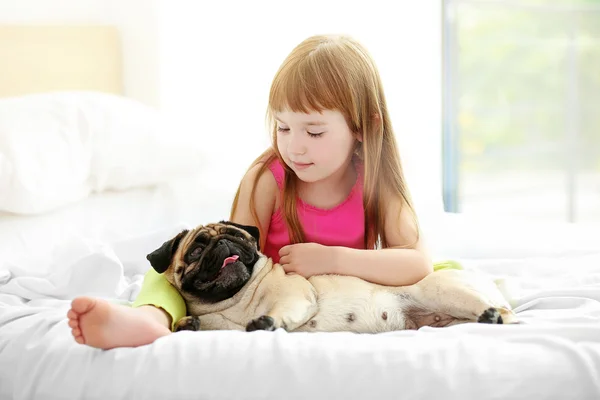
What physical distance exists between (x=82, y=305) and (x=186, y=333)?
0.54ft

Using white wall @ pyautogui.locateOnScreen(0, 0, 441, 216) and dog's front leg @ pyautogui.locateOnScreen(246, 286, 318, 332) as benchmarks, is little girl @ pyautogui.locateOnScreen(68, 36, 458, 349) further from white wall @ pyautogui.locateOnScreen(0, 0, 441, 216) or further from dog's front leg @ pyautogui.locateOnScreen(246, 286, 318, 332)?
white wall @ pyautogui.locateOnScreen(0, 0, 441, 216)

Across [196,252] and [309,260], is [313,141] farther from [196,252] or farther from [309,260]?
[196,252]

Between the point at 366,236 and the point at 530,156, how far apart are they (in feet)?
16.5

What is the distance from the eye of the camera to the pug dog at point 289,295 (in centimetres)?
124

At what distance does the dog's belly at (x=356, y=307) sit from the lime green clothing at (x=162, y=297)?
21 centimetres

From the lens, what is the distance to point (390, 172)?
1562mm

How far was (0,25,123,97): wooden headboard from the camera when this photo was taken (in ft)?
8.77

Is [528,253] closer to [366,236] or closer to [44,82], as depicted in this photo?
[366,236]

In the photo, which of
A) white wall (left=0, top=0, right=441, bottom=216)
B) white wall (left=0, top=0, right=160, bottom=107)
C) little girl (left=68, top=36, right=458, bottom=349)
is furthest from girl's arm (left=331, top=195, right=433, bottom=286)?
white wall (left=0, top=0, right=160, bottom=107)

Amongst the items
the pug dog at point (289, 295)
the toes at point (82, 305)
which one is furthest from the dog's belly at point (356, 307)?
the toes at point (82, 305)

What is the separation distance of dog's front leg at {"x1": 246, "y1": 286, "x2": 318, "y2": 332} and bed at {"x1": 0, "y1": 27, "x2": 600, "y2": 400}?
0.06 metres

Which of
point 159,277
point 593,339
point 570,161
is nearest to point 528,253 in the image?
point 593,339

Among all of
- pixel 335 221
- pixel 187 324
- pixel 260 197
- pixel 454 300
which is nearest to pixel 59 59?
pixel 260 197

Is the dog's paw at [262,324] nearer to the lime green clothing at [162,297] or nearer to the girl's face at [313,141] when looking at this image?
the lime green clothing at [162,297]
